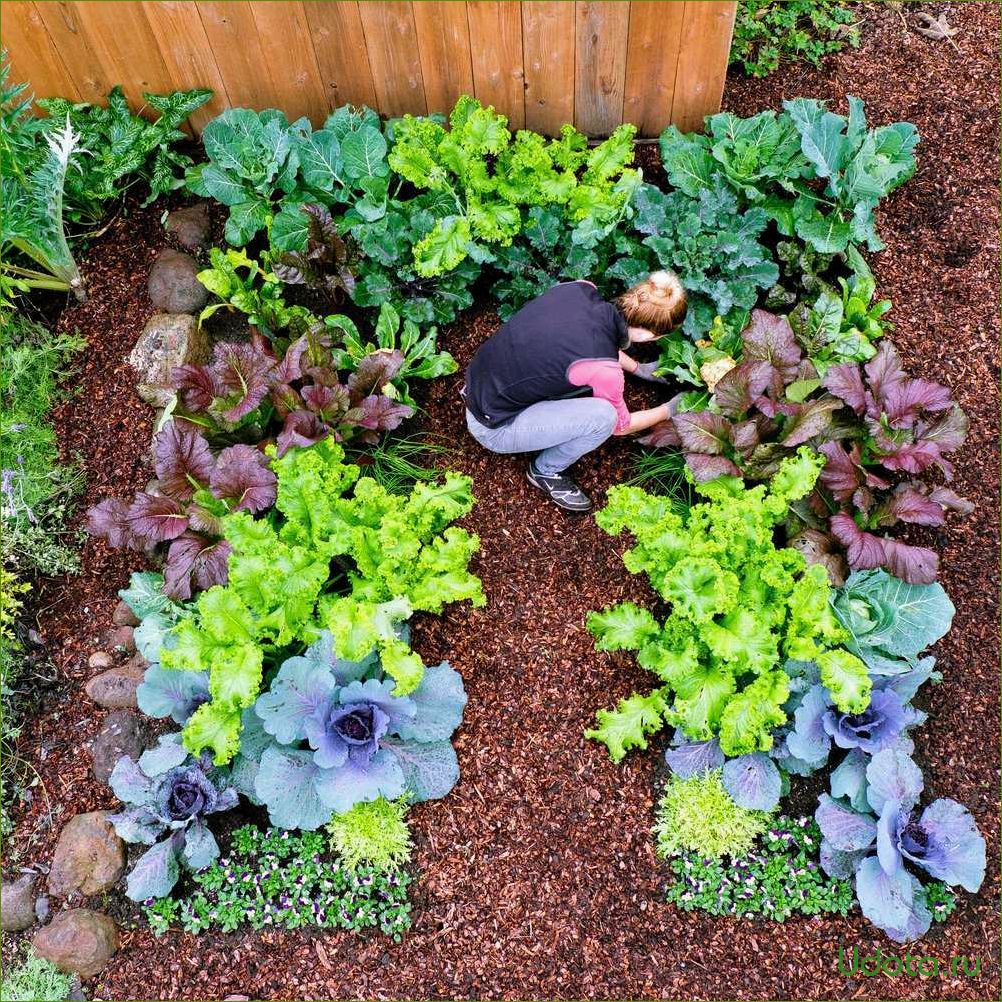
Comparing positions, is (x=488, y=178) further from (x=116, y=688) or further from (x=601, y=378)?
(x=116, y=688)

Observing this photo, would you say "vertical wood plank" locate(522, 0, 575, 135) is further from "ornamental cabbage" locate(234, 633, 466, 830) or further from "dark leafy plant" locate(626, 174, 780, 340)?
"ornamental cabbage" locate(234, 633, 466, 830)

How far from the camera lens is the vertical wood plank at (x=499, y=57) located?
4.26m

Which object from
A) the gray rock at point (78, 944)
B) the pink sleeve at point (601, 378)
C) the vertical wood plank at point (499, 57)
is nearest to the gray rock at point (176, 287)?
the vertical wood plank at point (499, 57)

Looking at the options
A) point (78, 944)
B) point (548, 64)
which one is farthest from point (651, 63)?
point (78, 944)

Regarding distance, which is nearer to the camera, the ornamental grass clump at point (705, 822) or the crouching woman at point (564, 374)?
the ornamental grass clump at point (705, 822)

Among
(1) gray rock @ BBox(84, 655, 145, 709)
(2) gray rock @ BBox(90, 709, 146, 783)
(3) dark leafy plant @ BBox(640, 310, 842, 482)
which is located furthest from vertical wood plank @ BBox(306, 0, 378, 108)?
(2) gray rock @ BBox(90, 709, 146, 783)

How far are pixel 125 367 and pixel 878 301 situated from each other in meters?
3.90

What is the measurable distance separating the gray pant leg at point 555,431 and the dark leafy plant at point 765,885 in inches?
70.7

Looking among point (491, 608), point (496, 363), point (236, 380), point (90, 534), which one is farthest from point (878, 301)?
point (90, 534)

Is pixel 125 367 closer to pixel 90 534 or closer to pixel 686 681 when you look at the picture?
pixel 90 534

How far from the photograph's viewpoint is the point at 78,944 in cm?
348

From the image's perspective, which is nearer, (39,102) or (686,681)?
(686,681)

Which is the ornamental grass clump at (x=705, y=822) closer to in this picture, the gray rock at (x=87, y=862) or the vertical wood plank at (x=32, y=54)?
the gray rock at (x=87, y=862)

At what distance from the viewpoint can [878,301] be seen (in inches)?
177
